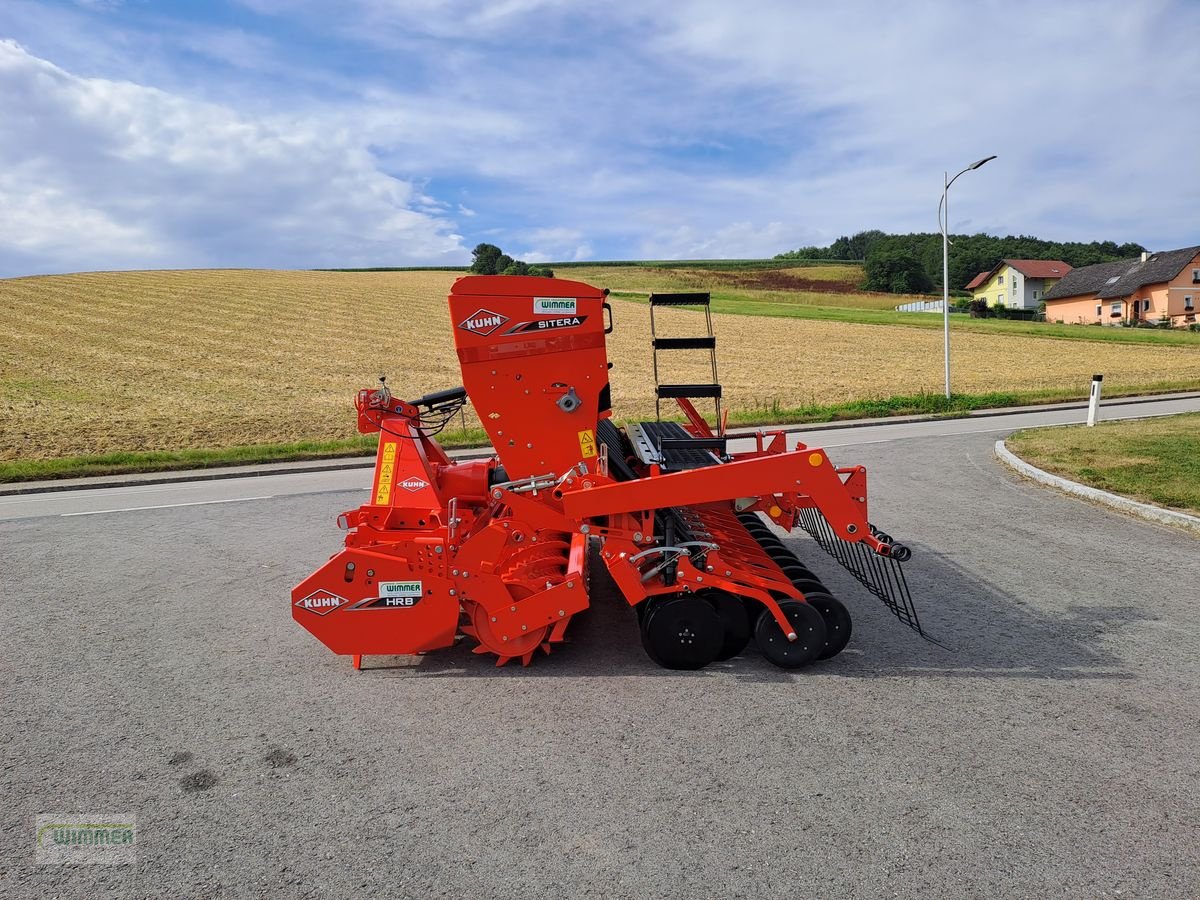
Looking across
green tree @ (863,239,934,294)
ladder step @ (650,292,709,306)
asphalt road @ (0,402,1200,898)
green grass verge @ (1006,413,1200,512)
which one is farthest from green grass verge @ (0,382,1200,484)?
green tree @ (863,239,934,294)

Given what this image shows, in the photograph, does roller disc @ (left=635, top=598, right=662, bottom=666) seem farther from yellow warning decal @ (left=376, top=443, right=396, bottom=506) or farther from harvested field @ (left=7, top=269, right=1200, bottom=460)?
harvested field @ (left=7, top=269, right=1200, bottom=460)

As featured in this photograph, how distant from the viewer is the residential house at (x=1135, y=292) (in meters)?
60.7

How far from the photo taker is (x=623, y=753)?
3.96 m

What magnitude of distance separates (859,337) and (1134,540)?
114 feet

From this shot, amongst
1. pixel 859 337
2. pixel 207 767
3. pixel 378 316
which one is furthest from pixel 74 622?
pixel 859 337

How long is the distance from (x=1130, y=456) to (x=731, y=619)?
9.18m

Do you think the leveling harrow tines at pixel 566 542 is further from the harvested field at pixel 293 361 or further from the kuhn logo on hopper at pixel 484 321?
the harvested field at pixel 293 361

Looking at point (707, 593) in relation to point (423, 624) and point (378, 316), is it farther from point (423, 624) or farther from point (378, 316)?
point (378, 316)

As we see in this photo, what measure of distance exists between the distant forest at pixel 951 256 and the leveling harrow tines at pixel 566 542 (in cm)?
8675

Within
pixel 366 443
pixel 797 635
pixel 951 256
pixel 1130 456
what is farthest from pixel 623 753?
pixel 951 256

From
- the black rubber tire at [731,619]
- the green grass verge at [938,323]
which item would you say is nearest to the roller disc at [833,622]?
the black rubber tire at [731,619]

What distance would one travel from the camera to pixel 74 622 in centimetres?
612

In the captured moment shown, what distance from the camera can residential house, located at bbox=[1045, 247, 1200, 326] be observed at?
199 feet

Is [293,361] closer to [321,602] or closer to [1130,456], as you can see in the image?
[321,602]
